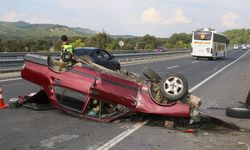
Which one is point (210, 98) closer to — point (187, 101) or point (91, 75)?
point (187, 101)

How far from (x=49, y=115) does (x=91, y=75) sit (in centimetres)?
142

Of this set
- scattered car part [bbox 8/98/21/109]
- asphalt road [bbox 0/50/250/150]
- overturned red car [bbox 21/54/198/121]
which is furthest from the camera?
scattered car part [bbox 8/98/21/109]

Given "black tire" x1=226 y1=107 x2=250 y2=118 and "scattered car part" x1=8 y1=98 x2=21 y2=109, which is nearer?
"black tire" x1=226 y1=107 x2=250 y2=118

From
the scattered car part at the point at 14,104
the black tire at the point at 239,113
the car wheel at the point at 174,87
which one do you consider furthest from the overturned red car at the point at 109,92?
the black tire at the point at 239,113

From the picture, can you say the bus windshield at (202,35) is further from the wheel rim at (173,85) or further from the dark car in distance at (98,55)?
the wheel rim at (173,85)

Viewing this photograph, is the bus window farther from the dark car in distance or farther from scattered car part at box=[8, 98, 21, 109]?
scattered car part at box=[8, 98, 21, 109]

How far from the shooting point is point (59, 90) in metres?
8.69

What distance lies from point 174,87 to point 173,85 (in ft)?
0.15

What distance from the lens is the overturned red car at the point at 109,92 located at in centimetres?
820

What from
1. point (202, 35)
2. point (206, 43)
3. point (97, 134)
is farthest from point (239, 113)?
point (202, 35)

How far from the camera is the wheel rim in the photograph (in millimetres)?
8367

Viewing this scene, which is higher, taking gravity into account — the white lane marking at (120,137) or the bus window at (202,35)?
the bus window at (202,35)

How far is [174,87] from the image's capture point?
27.6 ft

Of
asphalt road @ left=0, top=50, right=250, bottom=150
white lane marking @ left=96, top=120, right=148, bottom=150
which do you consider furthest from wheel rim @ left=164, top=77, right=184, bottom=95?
white lane marking @ left=96, top=120, right=148, bottom=150
